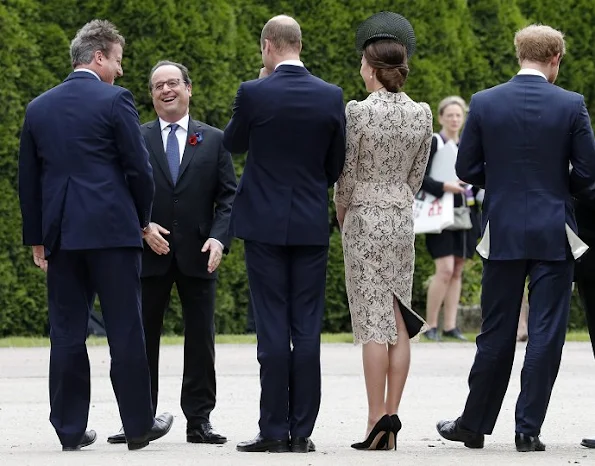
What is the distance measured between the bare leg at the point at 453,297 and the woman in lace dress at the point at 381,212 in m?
5.47

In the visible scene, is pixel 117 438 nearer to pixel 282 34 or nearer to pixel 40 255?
pixel 40 255

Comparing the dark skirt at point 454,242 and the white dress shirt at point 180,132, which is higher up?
the white dress shirt at point 180,132

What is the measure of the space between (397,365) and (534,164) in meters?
1.15

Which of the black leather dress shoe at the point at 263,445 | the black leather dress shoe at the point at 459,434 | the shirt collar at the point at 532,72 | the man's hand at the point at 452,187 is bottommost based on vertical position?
the black leather dress shoe at the point at 263,445

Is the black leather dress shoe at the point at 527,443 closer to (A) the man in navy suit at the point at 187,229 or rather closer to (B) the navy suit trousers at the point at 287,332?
(B) the navy suit trousers at the point at 287,332

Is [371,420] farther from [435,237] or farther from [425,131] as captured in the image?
[435,237]

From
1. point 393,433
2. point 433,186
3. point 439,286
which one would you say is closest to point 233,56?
point 433,186

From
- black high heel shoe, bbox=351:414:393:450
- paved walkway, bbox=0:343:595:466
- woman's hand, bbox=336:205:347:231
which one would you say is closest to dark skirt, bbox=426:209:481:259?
paved walkway, bbox=0:343:595:466

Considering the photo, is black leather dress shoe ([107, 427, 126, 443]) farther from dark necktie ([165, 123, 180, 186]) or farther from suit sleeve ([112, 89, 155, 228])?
dark necktie ([165, 123, 180, 186])

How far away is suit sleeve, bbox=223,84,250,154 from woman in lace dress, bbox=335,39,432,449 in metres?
0.50

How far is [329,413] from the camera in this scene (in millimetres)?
9117

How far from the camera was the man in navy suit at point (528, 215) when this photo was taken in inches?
296

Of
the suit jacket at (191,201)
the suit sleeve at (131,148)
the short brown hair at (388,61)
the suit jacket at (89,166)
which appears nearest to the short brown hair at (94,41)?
the suit jacket at (89,166)

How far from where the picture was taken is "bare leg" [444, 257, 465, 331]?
1323cm
